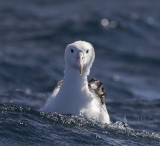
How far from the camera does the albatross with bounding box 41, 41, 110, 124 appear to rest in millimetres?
10672

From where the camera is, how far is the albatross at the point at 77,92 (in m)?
10.7

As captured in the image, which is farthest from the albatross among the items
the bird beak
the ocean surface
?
the ocean surface

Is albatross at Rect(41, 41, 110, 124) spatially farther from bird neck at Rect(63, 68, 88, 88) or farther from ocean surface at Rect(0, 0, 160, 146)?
ocean surface at Rect(0, 0, 160, 146)

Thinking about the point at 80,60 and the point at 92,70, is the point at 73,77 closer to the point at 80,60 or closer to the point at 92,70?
the point at 80,60

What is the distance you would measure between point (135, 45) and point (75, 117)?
561 inches

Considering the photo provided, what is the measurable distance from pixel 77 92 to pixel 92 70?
34.2 ft

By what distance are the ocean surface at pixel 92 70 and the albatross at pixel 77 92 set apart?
0.62 ft

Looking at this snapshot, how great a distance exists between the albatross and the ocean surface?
19 centimetres

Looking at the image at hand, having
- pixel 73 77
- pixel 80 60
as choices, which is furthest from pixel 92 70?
pixel 80 60

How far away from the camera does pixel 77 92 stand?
10.9 metres

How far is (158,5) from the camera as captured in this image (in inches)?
1298

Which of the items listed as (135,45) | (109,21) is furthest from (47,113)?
(109,21)

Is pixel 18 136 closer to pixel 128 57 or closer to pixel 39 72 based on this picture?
pixel 39 72

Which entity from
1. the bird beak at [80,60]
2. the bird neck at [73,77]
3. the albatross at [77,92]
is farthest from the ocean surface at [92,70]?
the bird beak at [80,60]
